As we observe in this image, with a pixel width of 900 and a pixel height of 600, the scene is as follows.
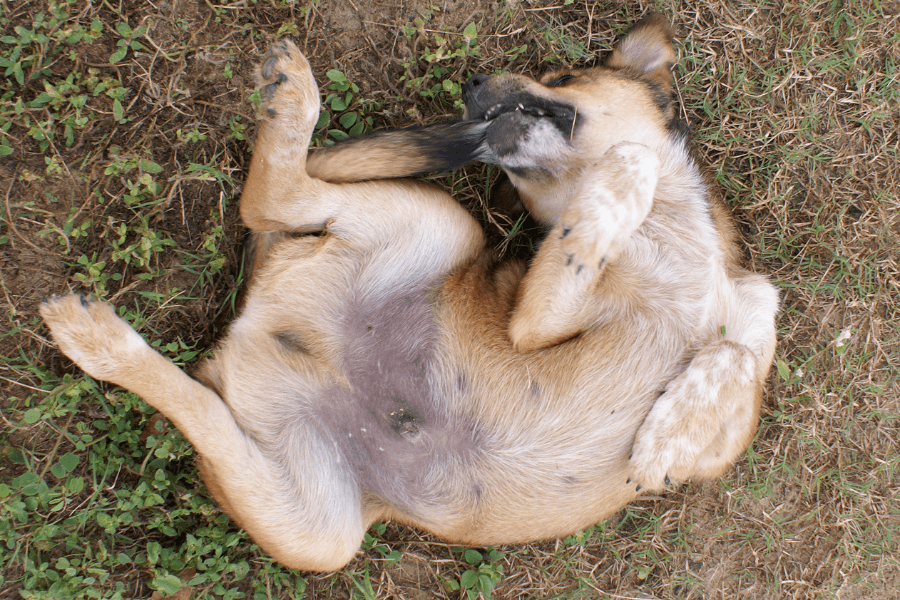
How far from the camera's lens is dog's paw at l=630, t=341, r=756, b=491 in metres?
2.56

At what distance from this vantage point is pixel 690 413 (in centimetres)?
256

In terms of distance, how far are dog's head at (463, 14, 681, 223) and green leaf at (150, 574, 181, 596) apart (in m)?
2.60

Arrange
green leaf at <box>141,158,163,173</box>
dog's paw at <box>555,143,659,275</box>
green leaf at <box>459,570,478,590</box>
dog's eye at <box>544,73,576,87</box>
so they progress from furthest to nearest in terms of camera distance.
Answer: green leaf at <box>459,570,478,590</box> < dog's eye at <box>544,73,576,87</box> < green leaf at <box>141,158,163,173</box> < dog's paw at <box>555,143,659,275</box>

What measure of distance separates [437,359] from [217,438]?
1.05 metres

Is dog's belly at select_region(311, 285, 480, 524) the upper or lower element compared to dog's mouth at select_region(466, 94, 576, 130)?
lower

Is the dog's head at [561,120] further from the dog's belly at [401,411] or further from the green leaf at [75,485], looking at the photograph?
the green leaf at [75,485]

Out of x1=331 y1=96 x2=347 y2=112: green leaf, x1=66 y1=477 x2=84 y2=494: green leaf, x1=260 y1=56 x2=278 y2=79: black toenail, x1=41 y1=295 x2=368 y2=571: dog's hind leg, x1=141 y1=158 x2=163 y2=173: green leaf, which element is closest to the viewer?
x1=41 y1=295 x2=368 y2=571: dog's hind leg

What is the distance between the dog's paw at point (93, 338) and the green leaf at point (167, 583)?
40.9 inches

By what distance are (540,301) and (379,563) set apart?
6.43 ft

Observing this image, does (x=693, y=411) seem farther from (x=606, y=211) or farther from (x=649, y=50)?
(x=649, y=50)

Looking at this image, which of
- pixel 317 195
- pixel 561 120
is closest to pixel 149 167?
pixel 317 195

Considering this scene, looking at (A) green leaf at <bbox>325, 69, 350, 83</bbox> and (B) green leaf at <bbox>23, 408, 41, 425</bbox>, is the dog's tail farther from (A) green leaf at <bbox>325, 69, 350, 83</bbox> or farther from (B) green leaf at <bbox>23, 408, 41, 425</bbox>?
(B) green leaf at <bbox>23, 408, 41, 425</bbox>

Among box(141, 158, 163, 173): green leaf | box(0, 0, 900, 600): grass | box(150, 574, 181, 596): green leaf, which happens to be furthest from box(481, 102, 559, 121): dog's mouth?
box(150, 574, 181, 596): green leaf

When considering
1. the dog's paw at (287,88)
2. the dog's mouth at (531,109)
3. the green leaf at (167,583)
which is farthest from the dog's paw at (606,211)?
the green leaf at (167,583)
